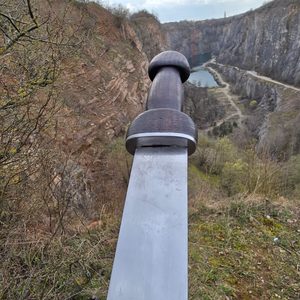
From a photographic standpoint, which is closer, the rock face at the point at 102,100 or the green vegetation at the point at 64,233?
the green vegetation at the point at 64,233

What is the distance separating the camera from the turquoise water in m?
72.6

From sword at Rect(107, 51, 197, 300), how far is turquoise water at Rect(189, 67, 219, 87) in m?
72.2

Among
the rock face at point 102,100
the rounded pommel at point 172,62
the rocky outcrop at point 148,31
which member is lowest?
the rounded pommel at point 172,62

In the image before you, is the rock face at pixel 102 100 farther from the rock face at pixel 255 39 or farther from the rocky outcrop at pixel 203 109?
the rock face at pixel 255 39

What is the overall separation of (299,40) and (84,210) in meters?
62.6

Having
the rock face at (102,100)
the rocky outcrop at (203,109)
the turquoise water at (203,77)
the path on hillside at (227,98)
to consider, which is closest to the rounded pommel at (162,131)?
the rock face at (102,100)

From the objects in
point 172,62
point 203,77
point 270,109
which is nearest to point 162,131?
point 172,62

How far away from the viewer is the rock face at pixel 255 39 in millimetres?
56688

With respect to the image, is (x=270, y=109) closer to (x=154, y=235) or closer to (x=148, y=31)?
(x=148, y=31)

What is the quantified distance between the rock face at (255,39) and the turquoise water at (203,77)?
7.09 metres

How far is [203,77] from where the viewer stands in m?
78.7

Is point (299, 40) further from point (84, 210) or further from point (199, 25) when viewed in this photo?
point (84, 210)

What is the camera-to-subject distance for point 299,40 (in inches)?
2162

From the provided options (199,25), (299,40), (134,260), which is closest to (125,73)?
(134,260)
